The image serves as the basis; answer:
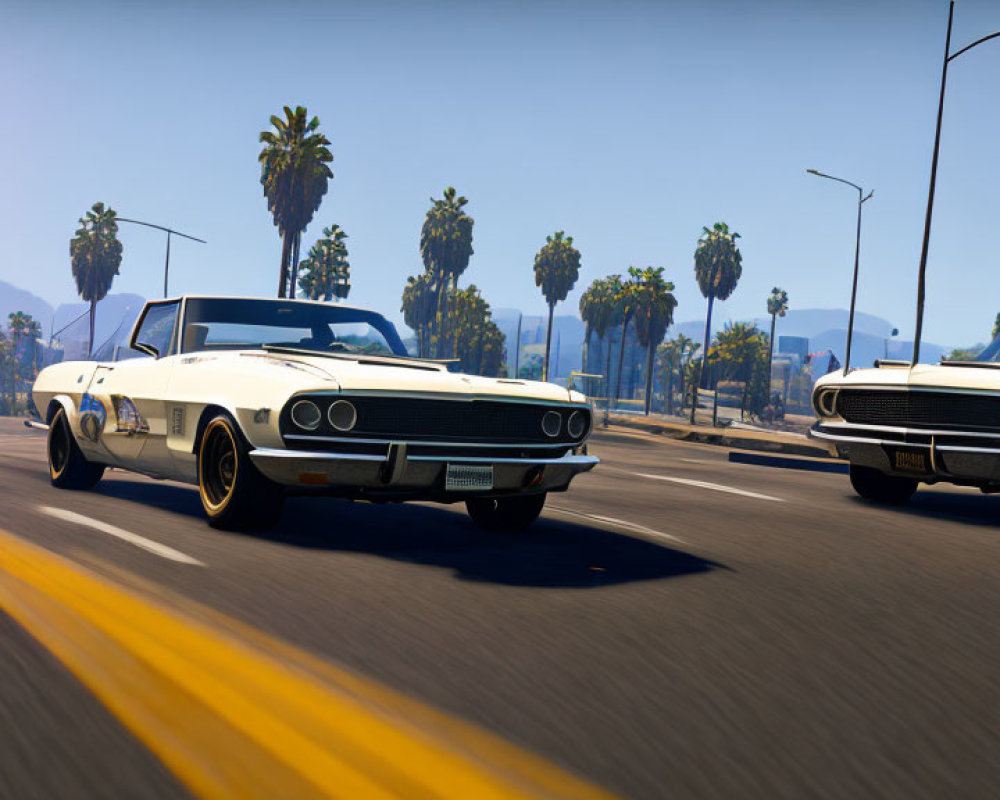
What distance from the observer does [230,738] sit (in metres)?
2.41

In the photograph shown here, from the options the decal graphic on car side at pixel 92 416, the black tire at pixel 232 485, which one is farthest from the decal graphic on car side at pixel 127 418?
the black tire at pixel 232 485

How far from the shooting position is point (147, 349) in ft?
23.2

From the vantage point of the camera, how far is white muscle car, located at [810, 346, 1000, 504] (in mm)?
7633

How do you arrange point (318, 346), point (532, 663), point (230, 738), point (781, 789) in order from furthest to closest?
point (318, 346), point (532, 663), point (230, 738), point (781, 789)

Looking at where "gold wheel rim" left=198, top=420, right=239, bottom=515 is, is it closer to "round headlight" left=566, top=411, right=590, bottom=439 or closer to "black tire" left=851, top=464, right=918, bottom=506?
"round headlight" left=566, top=411, right=590, bottom=439

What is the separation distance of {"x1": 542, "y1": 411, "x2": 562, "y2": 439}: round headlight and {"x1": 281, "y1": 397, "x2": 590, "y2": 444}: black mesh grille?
0.03 m

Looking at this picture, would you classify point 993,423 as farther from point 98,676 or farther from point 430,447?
point 98,676

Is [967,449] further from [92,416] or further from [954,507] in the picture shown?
[92,416]

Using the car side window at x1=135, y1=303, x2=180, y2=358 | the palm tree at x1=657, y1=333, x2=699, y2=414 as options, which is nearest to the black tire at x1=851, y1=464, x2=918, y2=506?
the car side window at x1=135, y1=303, x2=180, y2=358

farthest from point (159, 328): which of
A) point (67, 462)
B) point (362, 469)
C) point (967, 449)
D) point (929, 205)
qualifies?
point (929, 205)

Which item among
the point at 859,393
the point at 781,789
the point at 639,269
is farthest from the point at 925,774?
the point at 639,269

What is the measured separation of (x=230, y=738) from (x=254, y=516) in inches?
125

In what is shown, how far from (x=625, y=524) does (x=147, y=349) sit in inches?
135

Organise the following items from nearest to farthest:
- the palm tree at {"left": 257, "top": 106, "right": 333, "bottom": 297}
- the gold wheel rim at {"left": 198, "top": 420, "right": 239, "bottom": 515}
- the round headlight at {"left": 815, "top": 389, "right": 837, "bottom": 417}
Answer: the gold wheel rim at {"left": 198, "top": 420, "right": 239, "bottom": 515} → the round headlight at {"left": 815, "top": 389, "right": 837, "bottom": 417} → the palm tree at {"left": 257, "top": 106, "right": 333, "bottom": 297}
